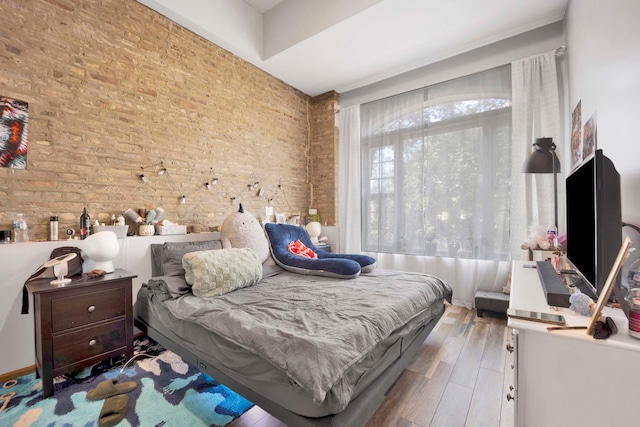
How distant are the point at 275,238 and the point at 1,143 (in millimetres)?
2190

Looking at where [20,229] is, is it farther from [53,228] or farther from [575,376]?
[575,376]

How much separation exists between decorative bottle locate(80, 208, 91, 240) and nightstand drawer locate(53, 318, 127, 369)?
0.78 metres

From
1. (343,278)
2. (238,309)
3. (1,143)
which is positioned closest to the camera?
(238,309)

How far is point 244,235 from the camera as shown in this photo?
2805 mm

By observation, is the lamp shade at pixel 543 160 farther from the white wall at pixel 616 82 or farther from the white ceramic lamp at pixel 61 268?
the white ceramic lamp at pixel 61 268

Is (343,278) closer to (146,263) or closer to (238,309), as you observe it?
(238,309)

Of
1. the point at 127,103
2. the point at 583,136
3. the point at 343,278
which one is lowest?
the point at 343,278

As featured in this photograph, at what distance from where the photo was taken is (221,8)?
3186 millimetres

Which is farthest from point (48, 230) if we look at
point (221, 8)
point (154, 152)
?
point (221, 8)

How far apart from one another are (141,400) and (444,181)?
3576 mm

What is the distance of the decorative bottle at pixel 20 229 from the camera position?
200 cm

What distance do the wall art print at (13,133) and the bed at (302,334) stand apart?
1205 mm

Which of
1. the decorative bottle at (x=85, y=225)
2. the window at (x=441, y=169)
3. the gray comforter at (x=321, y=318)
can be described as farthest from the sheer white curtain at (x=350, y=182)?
the decorative bottle at (x=85, y=225)

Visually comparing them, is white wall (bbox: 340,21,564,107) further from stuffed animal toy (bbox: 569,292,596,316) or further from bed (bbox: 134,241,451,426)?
stuffed animal toy (bbox: 569,292,596,316)
